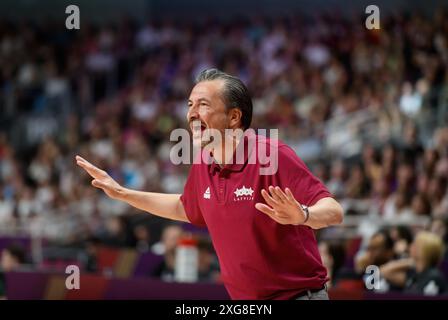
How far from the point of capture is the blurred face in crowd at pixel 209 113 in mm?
4477

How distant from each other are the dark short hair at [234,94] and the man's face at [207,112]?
0.03m

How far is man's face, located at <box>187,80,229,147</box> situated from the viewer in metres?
4.48

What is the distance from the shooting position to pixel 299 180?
14.1 feet

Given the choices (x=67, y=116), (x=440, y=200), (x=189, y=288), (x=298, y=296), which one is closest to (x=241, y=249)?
(x=298, y=296)

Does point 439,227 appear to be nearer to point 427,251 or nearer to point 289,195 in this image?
point 427,251

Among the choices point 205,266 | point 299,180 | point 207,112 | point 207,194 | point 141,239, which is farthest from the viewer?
point 141,239

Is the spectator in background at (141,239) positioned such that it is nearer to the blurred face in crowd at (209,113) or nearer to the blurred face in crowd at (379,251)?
the blurred face in crowd at (379,251)

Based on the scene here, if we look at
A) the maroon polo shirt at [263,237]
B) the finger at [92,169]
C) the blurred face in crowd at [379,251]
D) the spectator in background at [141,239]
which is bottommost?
the maroon polo shirt at [263,237]

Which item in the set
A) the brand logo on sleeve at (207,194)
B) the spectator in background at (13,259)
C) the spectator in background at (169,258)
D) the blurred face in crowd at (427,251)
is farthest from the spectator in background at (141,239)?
the brand logo on sleeve at (207,194)

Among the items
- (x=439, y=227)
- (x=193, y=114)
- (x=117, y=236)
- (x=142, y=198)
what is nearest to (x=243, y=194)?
(x=193, y=114)

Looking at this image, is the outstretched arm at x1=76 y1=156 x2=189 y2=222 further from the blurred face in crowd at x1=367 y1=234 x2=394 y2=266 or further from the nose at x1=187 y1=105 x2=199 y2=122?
the blurred face in crowd at x1=367 y1=234 x2=394 y2=266

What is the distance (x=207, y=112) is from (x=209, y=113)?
1cm

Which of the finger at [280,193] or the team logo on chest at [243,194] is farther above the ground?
the team logo on chest at [243,194]
